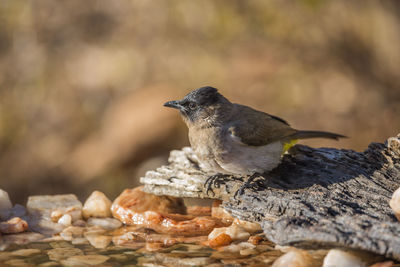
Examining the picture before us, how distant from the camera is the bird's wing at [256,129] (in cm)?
379

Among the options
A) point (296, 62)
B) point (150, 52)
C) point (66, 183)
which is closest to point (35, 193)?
point (66, 183)

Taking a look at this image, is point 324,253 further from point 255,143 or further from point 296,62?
point 296,62

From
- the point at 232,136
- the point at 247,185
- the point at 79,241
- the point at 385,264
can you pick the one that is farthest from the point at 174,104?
the point at 385,264

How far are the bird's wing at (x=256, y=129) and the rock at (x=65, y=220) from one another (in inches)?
55.1

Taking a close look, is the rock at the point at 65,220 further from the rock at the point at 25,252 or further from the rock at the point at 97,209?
the rock at the point at 25,252

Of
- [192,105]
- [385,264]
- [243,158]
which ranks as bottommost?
[385,264]

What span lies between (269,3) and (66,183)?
4259 millimetres

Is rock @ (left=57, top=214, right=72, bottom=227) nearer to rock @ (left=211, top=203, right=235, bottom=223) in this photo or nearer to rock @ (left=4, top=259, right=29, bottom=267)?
rock @ (left=4, top=259, right=29, bottom=267)

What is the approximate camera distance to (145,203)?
404cm

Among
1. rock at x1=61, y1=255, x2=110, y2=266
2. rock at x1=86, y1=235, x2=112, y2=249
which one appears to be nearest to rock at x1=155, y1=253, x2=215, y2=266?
rock at x1=61, y1=255, x2=110, y2=266

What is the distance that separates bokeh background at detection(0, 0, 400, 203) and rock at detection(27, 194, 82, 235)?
3.12 meters

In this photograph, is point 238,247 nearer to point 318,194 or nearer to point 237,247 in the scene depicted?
point 237,247

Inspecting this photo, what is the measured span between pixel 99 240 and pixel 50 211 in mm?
782

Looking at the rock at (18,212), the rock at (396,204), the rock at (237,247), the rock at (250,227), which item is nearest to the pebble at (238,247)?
the rock at (237,247)
